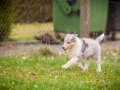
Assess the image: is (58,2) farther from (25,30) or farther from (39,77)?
(39,77)

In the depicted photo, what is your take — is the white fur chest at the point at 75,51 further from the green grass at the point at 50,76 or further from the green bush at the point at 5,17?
the green bush at the point at 5,17

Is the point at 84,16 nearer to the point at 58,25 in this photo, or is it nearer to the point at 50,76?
the point at 58,25

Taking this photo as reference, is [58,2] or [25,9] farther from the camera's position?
[25,9]

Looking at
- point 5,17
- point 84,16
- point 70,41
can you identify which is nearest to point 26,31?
point 5,17

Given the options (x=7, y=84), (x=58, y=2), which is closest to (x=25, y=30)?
(x=58, y=2)

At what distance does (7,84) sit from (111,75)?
2383mm

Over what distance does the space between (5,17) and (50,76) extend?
5438mm

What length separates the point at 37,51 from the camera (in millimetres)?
11117

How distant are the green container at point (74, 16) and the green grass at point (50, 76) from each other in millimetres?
4592

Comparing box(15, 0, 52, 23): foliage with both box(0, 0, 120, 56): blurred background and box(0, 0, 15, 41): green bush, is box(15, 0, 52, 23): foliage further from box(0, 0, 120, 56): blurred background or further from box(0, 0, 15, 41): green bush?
box(0, 0, 15, 41): green bush

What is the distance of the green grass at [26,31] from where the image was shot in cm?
1369

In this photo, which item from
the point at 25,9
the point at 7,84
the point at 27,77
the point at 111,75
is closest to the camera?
the point at 7,84

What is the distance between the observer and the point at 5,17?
12.1 metres

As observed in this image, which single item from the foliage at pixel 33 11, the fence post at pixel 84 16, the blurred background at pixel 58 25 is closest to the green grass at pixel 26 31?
the blurred background at pixel 58 25
